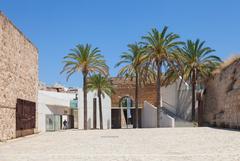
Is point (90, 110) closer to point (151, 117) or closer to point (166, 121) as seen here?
point (151, 117)

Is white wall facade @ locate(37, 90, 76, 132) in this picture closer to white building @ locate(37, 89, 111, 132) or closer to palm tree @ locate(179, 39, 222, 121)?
white building @ locate(37, 89, 111, 132)

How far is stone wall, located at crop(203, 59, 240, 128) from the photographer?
87.0 ft

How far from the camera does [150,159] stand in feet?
32.6

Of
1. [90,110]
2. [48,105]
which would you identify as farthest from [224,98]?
[90,110]

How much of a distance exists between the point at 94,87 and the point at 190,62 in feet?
42.9

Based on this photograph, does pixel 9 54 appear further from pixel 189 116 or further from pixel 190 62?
pixel 189 116

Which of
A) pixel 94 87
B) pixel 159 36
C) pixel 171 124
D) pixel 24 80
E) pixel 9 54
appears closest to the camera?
pixel 9 54

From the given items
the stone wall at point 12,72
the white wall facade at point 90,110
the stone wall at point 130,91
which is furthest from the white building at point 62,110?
the stone wall at point 12,72

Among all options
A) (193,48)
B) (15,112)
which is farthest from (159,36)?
(15,112)

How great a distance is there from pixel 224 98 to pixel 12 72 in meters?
17.7

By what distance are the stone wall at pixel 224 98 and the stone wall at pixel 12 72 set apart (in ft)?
47.5

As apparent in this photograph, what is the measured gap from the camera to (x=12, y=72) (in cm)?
2047

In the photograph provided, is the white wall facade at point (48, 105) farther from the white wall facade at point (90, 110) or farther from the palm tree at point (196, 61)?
the palm tree at point (196, 61)

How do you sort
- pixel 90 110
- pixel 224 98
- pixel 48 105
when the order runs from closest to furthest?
pixel 224 98 < pixel 48 105 < pixel 90 110
